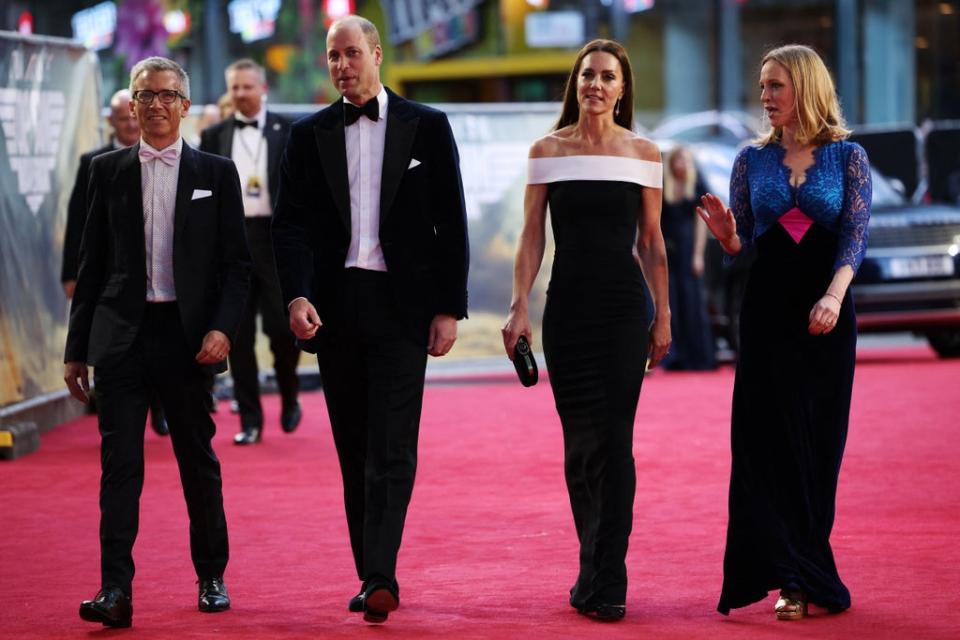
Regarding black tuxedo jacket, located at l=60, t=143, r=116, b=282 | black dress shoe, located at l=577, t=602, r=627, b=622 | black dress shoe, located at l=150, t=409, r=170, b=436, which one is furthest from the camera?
black dress shoe, located at l=150, t=409, r=170, b=436

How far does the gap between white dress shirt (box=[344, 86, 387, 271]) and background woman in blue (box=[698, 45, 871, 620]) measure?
1.06 metres

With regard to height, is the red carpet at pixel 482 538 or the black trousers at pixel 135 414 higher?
the black trousers at pixel 135 414

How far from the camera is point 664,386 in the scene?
14516mm

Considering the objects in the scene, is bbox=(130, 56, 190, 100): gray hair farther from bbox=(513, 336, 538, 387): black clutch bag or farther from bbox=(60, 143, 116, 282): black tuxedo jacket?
bbox=(60, 143, 116, 282): black tuxedo jacket

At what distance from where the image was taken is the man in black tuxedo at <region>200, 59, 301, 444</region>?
34.2ft

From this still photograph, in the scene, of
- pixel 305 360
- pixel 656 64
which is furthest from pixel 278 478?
pixel 656 64

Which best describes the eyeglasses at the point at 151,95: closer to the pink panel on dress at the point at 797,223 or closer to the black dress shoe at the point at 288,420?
the pink panel on dress at the point at 797,223

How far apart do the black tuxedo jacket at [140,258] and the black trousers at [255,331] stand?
13.4 feet

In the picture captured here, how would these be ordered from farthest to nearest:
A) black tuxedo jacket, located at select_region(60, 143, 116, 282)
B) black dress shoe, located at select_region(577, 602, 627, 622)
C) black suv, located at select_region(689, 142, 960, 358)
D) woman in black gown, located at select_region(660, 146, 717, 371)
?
woman in black gown, located at select_region(660, 146, 717, 371)
black suv, located at select_region(689, 142, 960, 358)
black tuxedo jacket, located at select_region(60, 143, 116, 282)
black dress shoe, located at select_region(577, 602, 627, 622)

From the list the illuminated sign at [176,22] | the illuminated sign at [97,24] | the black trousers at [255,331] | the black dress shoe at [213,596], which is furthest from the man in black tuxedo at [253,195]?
the illuminated sign at [97,24]

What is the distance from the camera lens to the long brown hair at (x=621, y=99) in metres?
6.16

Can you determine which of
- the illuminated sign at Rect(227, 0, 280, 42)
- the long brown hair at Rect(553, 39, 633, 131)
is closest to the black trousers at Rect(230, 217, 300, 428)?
the long brown hair at Rect(553, 39, 633, 131)

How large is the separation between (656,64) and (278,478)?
23063 mm

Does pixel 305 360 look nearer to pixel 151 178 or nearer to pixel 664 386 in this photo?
pixel 664 386
